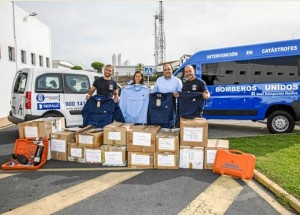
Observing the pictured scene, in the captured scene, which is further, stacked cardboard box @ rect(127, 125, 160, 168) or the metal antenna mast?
the metal antenna mast

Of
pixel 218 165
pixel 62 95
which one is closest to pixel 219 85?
pixel 218 165

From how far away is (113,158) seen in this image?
5211 millimetres

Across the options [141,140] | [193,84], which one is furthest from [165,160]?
[193,84]

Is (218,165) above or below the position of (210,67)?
below

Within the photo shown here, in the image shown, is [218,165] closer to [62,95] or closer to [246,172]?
[246,172]

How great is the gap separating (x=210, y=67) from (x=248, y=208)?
5.68 metres

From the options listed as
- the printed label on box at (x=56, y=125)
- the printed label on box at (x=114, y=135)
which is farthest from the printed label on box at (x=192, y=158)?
the printed label on box at (x=56, y=125)

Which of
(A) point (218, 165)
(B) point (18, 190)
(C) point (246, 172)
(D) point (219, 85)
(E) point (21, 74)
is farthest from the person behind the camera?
(D) point (219, 85)

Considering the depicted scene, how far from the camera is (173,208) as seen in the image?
3.49 m

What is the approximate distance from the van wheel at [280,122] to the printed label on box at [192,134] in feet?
12.4

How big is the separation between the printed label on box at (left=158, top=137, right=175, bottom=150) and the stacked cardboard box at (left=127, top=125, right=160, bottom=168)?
0.14m

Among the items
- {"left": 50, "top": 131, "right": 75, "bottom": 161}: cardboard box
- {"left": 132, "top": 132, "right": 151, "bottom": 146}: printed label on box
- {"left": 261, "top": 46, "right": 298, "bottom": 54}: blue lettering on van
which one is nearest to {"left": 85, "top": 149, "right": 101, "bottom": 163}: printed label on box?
{"left": 50, "top": 131, "right": 75, "bottom": 161}: cardboard box

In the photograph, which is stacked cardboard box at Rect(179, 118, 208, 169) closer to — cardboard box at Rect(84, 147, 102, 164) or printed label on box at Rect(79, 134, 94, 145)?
cardboard box at Rect(84, 147, 102, 164)

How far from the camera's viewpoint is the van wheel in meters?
7.59
